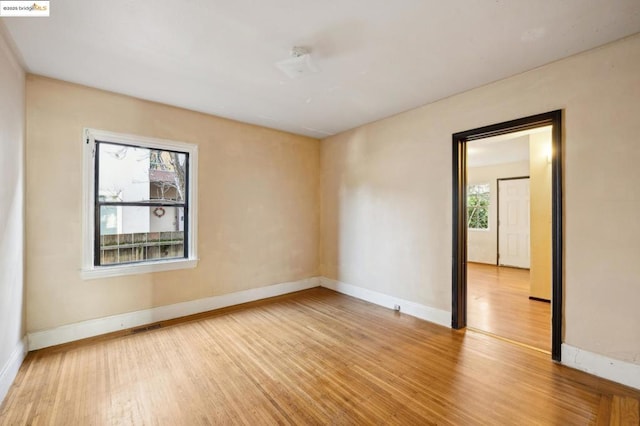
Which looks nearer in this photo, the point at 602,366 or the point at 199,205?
the point at 602,366

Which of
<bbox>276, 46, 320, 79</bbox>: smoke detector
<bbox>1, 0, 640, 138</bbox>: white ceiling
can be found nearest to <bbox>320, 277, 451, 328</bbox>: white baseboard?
<bbox>1, 0, 640, 138</bbox>: white ceiling

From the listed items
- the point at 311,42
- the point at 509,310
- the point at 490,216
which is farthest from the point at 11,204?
the point at 490,216

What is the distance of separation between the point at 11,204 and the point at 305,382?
2821 millimetres

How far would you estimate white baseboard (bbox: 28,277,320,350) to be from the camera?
9.18 ft

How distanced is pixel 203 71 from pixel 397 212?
2871mm

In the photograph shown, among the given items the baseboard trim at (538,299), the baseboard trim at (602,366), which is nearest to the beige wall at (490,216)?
the baseboard trim at (538,299)

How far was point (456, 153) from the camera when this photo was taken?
327 cm

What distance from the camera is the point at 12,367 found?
2238 mm

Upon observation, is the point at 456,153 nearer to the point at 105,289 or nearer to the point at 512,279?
the point at 512,279

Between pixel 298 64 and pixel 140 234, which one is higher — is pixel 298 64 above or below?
above

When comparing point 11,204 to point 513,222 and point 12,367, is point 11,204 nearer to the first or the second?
point 12,367

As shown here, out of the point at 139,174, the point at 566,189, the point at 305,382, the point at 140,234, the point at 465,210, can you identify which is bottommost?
the point at 305,382

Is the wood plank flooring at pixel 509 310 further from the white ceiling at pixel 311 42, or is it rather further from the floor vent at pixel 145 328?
the floor vent at pixel 145 328

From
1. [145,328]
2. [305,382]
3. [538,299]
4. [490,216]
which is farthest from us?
[490,216]
